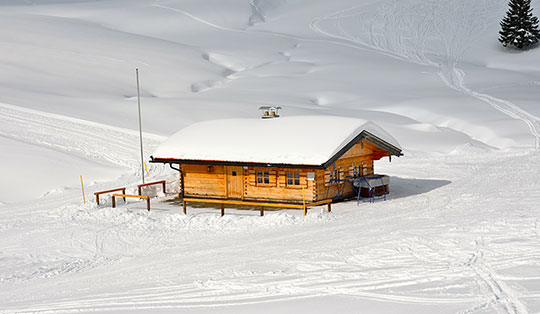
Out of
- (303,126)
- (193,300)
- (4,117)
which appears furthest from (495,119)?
(193,300)

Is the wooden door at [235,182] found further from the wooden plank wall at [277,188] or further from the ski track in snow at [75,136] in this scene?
the ski track in snow at [75,136]

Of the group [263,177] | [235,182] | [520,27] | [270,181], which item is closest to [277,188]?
[270,181]

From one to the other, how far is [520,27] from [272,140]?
62.1 meters

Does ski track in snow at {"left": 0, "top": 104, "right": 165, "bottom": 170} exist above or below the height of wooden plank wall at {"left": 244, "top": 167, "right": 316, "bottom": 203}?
above

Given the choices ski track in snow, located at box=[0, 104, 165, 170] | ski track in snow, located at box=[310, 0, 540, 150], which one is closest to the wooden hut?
ski track in snow, located at box=[0, 104, 165, 170]

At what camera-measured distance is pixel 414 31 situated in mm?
88062

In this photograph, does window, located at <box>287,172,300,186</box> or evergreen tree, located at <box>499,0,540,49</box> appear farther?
evergreen tree, located at <box>499,0,540,49</box>

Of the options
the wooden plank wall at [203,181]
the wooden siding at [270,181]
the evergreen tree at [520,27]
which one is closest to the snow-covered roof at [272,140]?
the wooden siding at [270,181]

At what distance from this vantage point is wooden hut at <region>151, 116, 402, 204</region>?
75.5 ft

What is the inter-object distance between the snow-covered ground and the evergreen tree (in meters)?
1.81

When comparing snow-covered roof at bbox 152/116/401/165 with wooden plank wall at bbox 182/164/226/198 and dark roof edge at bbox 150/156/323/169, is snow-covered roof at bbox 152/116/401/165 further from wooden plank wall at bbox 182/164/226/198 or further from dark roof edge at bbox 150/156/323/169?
wooden plank wall at bbox 182/164/226/198

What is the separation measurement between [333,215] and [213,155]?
219 inches

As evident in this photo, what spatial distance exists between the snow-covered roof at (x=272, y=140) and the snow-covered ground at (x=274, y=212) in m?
2.11

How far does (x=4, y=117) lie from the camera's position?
3834 cm
